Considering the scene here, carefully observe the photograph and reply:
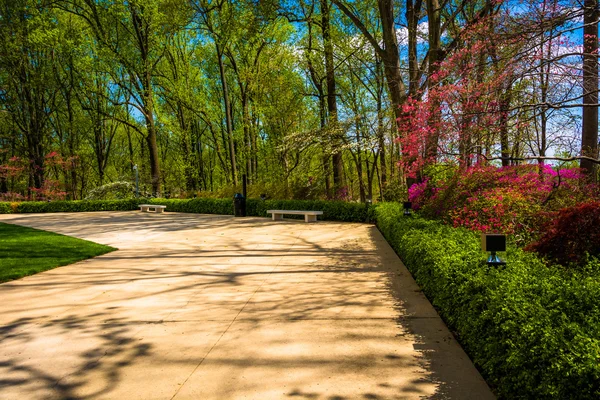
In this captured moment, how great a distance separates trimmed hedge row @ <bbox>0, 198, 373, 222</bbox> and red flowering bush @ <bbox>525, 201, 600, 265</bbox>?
30.5 feet

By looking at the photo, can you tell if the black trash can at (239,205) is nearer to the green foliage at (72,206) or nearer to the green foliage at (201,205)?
the green foliage at (201,205)

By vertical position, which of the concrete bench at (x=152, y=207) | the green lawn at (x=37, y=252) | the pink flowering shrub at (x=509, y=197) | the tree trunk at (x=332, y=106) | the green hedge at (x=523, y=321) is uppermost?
the tree trunk at (x=332, y=106)

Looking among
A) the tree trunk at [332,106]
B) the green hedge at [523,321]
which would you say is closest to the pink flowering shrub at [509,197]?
the green hedge at [523,321]

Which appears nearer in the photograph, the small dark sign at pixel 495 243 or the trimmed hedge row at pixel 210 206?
the small dark sign at pixel 495 243

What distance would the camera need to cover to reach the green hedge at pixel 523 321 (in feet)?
5.82

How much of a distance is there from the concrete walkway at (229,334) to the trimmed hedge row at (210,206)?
7270mm

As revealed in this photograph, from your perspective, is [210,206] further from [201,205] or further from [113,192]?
[113,192]

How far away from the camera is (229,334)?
3.63m

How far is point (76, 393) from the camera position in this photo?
2.64 meters

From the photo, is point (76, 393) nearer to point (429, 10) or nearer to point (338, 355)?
point (338, 355)

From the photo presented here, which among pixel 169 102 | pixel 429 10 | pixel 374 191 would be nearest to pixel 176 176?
pixel 169 102

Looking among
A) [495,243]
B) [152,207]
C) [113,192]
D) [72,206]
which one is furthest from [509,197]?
[113,192]

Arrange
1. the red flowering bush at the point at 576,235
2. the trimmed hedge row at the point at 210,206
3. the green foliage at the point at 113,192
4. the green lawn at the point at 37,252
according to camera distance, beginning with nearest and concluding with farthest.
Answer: the red flowering bush at the point at 576,235
the green lawn at the point at 37,252
the trimmed hedge row at the point at 210,206
the green foliage at the point at 113,192

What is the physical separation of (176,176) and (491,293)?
35.4 meters
